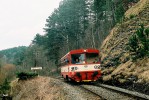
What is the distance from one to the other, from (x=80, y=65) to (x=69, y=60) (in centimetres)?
107

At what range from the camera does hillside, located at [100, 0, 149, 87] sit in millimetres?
20047

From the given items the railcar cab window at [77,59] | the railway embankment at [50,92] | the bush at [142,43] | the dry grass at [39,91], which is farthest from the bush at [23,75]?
the bush at [142,43]

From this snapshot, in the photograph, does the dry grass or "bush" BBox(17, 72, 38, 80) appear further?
"bush" BBox(17, 72, 38, 80)

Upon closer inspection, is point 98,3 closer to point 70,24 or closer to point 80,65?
point 70,24

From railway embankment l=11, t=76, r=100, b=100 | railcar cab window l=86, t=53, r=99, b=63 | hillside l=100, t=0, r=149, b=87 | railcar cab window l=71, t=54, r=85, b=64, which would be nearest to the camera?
railway embankment l=11, t=76, r=100, b=100

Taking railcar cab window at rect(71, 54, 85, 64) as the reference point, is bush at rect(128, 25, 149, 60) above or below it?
above

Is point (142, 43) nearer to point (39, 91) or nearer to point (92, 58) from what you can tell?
point (92, 58)

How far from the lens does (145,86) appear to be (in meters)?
16.9

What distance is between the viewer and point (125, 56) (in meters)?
26.0

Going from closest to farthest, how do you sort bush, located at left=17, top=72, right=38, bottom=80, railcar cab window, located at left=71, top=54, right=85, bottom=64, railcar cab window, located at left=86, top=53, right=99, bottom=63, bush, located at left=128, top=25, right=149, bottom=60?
bush, located at left=128, top=25, right=149, bottom=60, railcar cab window, located at left=71, top=54, right=85, bottom=64, railcar cab window, located at left=86, top=53, right=99, bottom=63, bush, located at left=17, top=72, right=38, bottom=80

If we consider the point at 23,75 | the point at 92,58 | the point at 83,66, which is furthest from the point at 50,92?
the point at 23,75

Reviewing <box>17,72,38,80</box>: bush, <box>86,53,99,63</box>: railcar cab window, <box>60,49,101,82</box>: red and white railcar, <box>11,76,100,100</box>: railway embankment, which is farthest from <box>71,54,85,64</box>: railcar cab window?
<box>17,72,38,80</box>: bush

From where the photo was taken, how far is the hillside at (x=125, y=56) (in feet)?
65.8

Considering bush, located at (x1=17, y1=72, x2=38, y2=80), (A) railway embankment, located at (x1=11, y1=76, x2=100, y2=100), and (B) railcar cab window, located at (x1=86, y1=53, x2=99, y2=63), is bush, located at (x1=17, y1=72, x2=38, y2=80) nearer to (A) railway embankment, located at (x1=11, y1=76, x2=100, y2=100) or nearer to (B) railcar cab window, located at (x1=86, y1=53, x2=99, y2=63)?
(A) railway embankment, located at (x1=11, y1=76, x2=100, y2=100)
